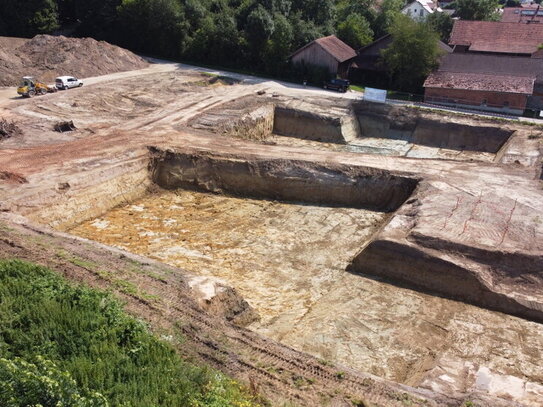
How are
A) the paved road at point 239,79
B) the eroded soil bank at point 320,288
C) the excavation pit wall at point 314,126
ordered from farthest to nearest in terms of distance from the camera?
the paved road at point 239,79, the excavation pit wall at point 314,126, the eroded soil bank at point 320,288

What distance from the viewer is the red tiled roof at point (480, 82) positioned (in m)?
35.0

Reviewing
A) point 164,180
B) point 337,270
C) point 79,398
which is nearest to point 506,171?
point 337,270

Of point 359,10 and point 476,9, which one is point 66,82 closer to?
point 359,10

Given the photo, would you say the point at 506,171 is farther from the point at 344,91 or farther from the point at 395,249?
the point at 344,91

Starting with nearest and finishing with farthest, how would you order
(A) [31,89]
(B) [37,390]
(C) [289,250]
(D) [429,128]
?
(B) [37,390]
(C) [289,250]
(A) [31,89]
(D) [429,128]

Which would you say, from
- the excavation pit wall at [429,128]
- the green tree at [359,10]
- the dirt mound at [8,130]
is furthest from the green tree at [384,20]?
the dirt mound at [8,130]

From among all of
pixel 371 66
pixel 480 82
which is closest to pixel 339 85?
pixel 371 66

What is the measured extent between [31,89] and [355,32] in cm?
2923

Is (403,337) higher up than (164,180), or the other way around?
(164,180)

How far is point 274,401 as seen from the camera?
32.5ft

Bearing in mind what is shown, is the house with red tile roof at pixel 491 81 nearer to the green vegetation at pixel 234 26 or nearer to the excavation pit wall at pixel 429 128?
the green vegetation at pixel 234 26

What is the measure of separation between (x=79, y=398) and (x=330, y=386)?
5297 millimetres

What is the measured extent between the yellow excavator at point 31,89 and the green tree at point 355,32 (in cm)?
2716

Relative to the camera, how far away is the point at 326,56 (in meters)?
40.8
